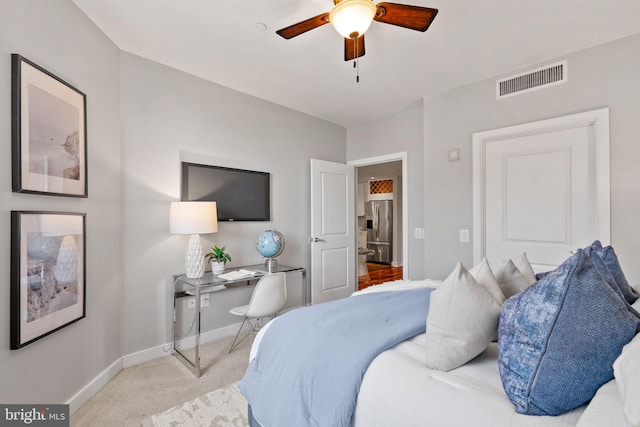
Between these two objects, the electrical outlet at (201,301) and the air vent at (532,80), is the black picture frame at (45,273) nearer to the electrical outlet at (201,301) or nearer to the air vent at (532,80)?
the electrical outlet at (201,301)

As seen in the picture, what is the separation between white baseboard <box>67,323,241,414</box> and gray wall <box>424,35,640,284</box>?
231cm

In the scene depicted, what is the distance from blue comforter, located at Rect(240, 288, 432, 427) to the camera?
1175 mm

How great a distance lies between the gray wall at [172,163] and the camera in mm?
2615

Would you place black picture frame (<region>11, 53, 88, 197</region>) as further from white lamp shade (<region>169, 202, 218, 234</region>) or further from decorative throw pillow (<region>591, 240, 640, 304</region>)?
decorative throw pillow (<region>591, 240, 640, 304</region>)

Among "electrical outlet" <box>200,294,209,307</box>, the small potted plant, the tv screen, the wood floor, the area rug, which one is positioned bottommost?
the wood floor

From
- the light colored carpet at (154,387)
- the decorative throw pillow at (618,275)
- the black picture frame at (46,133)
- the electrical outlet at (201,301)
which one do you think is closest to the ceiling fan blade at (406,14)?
the decorative throw pillow at (618,275)

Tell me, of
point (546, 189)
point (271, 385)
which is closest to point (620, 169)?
point (546, 189)

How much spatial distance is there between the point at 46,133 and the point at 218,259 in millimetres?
1584

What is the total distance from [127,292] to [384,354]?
7.51 ft

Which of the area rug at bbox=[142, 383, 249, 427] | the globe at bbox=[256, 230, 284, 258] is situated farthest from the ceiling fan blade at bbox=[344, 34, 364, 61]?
the area rug at bbox=[142, 383, 249, 427]

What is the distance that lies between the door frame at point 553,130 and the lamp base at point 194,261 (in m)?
2.57

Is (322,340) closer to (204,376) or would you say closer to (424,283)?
(424,283)

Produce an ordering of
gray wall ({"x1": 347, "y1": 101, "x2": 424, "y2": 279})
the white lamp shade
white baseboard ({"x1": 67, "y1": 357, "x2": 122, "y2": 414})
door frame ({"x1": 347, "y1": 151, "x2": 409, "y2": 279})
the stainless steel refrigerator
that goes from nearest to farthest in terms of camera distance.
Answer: white baseboard ({"x1": 67, "y1": 357, "x2": 122, "y2": 414}) → the white lamp shade → gray wall ({"x1": 347, "y1": 101, "x2": 424, "y2": 279}) → door frame ({"x1": 347, "y1": 151, "x2": 409, "y2": 279}) → the stainless steel refrigerator

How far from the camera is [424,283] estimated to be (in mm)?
2215
